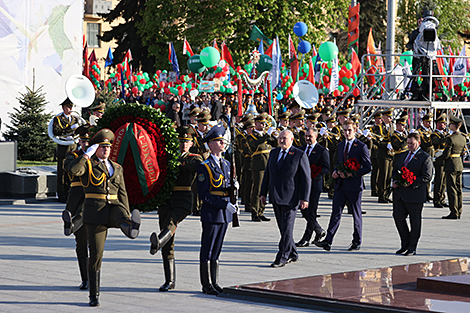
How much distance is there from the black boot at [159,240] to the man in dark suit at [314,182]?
392 cm

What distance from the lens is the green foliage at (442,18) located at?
59844 millimetres

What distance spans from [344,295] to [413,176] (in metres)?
3.79

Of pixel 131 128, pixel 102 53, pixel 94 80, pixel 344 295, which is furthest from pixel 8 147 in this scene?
pixel 102 53

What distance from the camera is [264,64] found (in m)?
28.7

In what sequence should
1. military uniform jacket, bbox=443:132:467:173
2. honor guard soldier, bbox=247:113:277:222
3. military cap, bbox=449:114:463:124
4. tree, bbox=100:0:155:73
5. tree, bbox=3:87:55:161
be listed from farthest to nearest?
1. tree, bbox=100:0:155:73
2. tree, bbox=3:87:55:161
3. military uniform jacket, bbox=443:132:467:173
4. military cap, bbox=449:114:463:124
5. honor guard soldier, bbox=247:113:277:222

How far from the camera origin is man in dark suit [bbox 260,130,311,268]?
427 inches

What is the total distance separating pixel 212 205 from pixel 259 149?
6.69 m

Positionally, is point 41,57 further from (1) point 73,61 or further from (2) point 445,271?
(2) point 445,271

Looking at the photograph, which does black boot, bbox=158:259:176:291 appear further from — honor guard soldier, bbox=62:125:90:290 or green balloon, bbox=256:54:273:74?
green balloon, bbox=256:54:273:74

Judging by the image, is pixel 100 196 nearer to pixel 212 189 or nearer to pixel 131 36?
pixel 212 189

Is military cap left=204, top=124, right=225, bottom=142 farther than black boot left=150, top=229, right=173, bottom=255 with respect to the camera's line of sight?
Yes

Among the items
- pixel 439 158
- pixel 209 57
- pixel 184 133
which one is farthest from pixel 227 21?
pixel 184 133

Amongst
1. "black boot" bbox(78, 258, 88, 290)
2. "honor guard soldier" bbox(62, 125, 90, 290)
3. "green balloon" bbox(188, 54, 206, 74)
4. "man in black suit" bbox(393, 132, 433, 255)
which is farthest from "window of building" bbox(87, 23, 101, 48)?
"black boot" bbox(78, 258, 88, 290)

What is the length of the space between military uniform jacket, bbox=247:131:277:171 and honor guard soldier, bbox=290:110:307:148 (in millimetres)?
676
